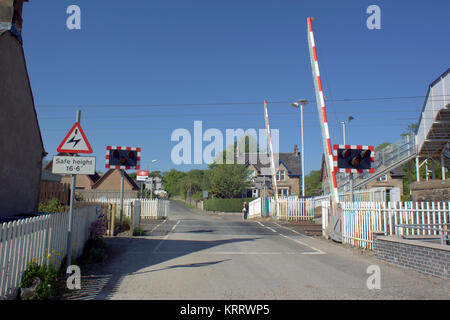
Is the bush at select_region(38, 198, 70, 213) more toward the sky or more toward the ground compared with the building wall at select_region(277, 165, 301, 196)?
more toward the ground

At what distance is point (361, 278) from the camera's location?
766 cm

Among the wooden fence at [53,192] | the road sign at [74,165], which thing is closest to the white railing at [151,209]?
the wooden fence at [53,192]

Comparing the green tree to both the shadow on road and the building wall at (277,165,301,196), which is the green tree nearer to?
the building wall at (277,165,301,196)

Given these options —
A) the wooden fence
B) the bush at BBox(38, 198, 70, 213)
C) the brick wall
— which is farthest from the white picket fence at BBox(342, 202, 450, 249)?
the wooden fence

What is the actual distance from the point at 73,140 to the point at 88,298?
3081 mm

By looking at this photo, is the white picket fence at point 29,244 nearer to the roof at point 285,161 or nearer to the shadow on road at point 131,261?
the shadow on road at point 131,261

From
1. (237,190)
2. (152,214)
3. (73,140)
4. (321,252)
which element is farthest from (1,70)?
(237,190)

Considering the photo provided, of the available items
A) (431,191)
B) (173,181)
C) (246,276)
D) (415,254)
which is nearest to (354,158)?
(415,254)

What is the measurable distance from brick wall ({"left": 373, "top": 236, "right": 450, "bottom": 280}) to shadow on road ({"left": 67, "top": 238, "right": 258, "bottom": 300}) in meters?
4.27

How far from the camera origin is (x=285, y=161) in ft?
214

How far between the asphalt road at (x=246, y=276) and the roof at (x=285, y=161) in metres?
51.3

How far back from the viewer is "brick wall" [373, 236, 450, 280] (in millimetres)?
7453
